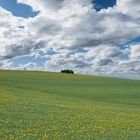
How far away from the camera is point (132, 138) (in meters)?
20.9

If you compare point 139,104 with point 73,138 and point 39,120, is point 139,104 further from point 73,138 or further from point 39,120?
point 73,138

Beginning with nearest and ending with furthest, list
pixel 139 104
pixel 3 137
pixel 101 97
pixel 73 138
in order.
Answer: pixel 3 137 < pixel 73 138 < pixel 139 104 < pixel 101 97

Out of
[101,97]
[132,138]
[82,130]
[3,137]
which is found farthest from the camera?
[101,97]

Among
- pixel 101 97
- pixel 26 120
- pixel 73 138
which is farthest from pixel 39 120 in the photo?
pixel 101 97

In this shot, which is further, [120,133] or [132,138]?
[120,133]

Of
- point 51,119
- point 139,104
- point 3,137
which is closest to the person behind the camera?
point 3,137

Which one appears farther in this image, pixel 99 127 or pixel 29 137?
pixel 99 127

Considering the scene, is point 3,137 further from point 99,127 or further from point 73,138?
point 99,127

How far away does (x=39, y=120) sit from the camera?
82.0ft

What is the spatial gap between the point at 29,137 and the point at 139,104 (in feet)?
126

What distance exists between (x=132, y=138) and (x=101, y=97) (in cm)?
4043

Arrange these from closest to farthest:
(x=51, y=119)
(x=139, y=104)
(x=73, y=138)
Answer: (x=73, y=138)
(x=51, y=119)
(x=139, y=104)

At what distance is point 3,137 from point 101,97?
4479cm

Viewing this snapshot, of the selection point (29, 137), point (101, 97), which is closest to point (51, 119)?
point (29, 137)
